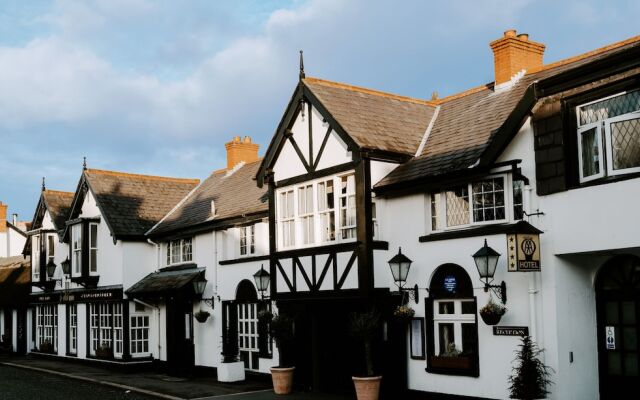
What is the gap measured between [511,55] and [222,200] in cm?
1174

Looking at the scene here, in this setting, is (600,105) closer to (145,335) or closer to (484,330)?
(484,330)

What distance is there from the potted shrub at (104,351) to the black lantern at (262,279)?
9.67 metres

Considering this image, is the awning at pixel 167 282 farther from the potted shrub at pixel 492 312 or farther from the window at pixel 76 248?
the potted shrub at pixel 492 312

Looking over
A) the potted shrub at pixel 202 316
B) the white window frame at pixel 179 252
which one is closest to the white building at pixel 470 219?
the potted shrub at pixel 202 316

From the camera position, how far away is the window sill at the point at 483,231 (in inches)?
552

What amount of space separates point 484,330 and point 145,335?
1636 cm

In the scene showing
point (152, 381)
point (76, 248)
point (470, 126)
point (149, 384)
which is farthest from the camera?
point (76, 248)

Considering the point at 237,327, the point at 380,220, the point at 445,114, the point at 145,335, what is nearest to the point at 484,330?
the point at 380,220

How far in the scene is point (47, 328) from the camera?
3447 centimetres

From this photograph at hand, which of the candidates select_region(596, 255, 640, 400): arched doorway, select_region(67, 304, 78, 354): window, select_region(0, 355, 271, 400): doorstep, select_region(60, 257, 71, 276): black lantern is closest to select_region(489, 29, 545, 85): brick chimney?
select_region(596, 255, 640, 400): arched doorway

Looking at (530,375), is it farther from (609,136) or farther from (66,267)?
(66,267)

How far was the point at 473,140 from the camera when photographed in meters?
16.9

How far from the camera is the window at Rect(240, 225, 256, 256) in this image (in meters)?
23.1

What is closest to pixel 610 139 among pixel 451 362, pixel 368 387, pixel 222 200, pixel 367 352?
pixel 451 362
